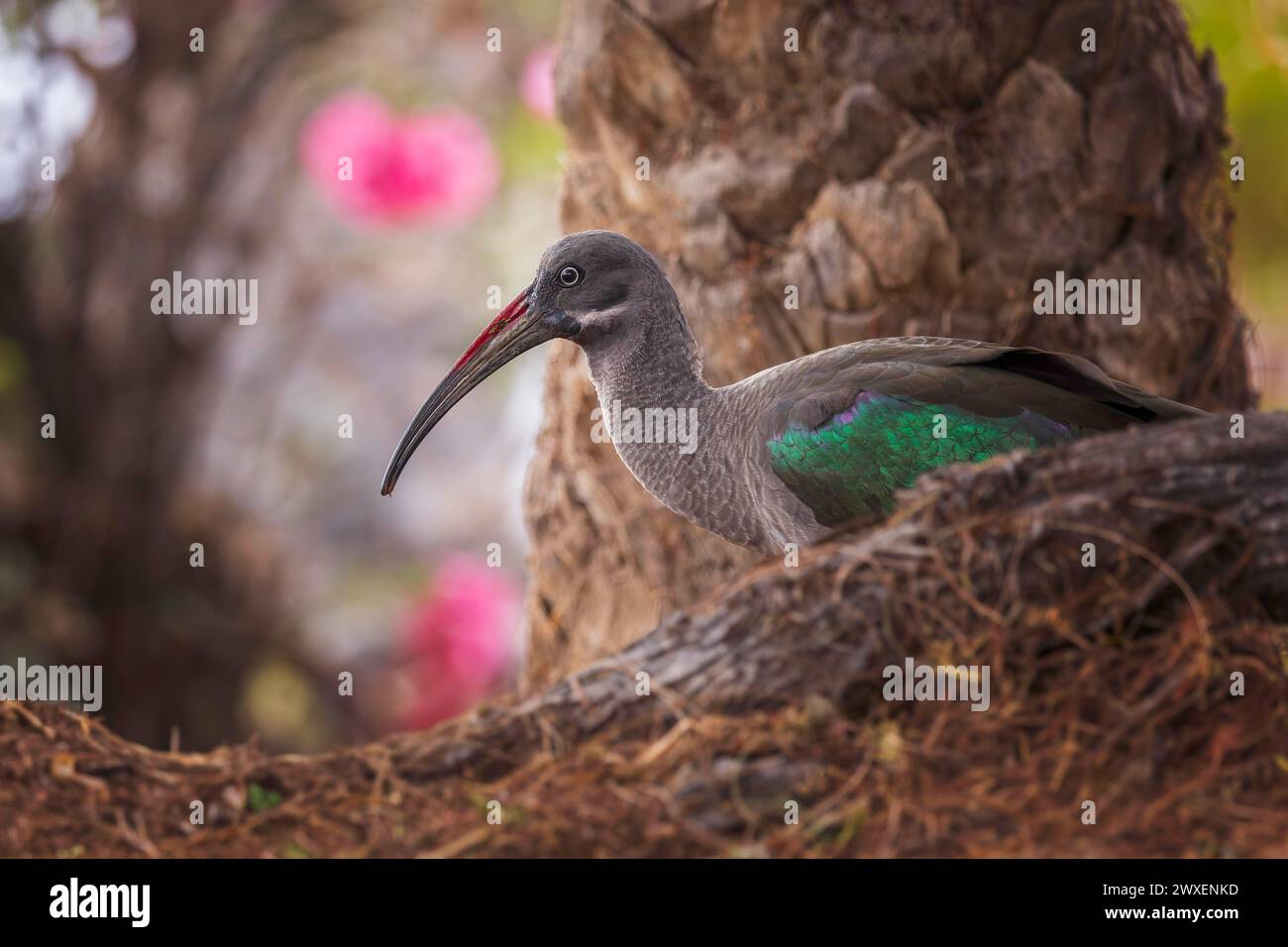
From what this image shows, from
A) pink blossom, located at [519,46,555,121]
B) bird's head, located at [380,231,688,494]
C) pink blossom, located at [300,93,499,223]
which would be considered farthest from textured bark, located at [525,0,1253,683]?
pink blossom, located at [300,93,499,223]

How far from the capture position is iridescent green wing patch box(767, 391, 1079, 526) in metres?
Result: 3.29

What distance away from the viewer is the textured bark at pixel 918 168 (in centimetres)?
388

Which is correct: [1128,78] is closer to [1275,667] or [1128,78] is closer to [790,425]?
[790,425]

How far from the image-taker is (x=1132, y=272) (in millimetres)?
3975

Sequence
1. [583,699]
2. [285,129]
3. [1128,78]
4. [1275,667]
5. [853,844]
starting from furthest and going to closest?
[285,129] → [1128,78] → [583,699] → [1275,667] → [853,844]

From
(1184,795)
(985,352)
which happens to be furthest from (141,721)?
(1184,795)

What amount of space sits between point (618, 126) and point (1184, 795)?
2.78 meters
